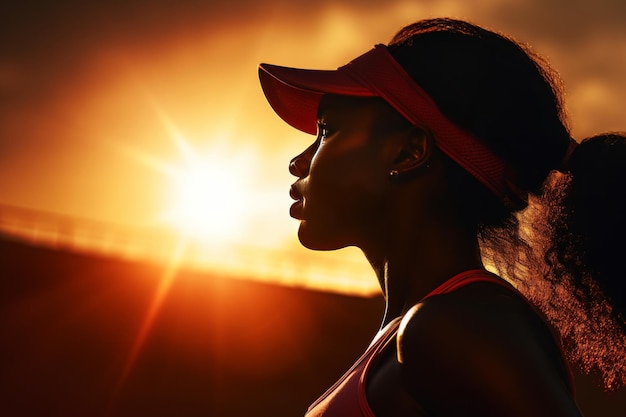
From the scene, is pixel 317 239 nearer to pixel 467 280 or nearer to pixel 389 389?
pixel 467 280

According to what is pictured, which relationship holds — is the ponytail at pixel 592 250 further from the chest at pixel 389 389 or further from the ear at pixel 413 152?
the chest at pixel 389 389

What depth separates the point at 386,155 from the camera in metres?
2.31

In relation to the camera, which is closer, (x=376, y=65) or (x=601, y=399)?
(x=376, y=65)

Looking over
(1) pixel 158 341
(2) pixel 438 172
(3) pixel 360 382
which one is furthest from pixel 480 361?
(1) pixel 158 341

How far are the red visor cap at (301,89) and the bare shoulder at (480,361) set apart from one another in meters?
0.75

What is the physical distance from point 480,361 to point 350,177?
30.0 inches

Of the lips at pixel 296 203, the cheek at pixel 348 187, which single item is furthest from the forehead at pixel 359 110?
the lips at pixel 296 203

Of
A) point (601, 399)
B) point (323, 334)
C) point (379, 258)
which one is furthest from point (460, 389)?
point (601, 399)

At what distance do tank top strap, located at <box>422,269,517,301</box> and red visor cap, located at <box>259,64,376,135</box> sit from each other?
0.57 metres

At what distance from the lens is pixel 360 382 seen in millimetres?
1979

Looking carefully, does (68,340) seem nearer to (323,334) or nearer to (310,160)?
(323,334)

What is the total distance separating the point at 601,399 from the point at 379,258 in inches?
724

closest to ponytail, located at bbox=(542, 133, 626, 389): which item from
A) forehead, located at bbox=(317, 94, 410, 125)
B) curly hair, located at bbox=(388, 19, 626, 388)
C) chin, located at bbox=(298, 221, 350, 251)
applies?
curly hair, located at bbox=(388, 19, 626, 388)

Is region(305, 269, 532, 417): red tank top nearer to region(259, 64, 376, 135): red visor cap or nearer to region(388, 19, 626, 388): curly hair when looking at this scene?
region(388, 19, 626, 388): curly hair
